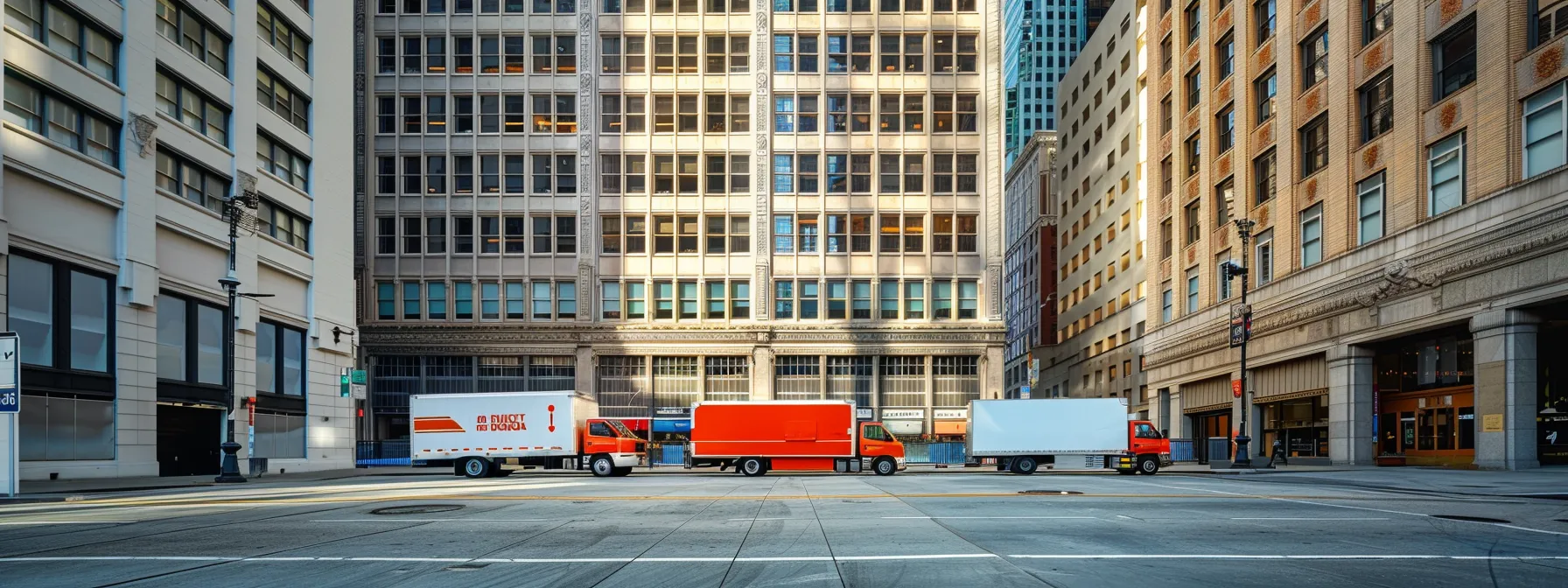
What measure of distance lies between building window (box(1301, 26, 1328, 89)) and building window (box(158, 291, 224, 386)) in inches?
1689

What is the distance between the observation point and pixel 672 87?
6794 cm

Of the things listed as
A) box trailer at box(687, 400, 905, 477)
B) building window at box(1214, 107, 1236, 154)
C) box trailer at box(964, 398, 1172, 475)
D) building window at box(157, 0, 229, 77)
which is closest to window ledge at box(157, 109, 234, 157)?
building window at box(157, 0, 229, 77)

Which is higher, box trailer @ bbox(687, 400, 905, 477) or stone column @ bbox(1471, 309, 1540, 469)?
stone column @ bbox(1471, 309, 1540, 469)

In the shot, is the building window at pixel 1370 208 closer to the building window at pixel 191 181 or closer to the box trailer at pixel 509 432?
the box trailer at pixel 509 432

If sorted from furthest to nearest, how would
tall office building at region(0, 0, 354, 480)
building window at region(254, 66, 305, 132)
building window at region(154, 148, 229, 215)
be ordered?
1. building window at region(254, 66, 305, 132)
2. building window at region(154, 148, 229, 215)
3. tall office building at region(0, 0, 354, 480)

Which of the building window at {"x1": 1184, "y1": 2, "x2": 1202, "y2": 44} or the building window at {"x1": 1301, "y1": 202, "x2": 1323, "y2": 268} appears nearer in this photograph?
the building window at {"x1": 1301, "y1": 202, "x2": 1323, "y2": 268}

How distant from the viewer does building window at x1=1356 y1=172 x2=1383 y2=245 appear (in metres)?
→ 40.7

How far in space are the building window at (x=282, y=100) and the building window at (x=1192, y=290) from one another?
42.6m

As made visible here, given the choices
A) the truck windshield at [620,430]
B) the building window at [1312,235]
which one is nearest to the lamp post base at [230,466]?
the truck windshield at [620,430]

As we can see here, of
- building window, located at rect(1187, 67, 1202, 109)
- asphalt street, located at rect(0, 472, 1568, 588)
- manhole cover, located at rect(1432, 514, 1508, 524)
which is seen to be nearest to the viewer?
asphalt street, located at rect(0, 472, 1568, 588)

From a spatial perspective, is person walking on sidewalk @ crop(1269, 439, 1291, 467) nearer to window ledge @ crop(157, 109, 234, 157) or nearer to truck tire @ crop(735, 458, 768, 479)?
truck tire @ crop(735, 458, 768, 479)

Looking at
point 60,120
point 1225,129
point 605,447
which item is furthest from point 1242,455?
point 60,120

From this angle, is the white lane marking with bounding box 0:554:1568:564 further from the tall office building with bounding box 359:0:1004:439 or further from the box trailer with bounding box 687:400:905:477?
the tall office building with bounding box 359:0:1004:439

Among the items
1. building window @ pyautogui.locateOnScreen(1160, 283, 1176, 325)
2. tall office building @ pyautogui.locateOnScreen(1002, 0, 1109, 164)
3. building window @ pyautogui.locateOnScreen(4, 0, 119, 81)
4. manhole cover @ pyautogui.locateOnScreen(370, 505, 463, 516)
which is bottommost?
manhole cover @ pyautogui.locateOnScreen(370, 505, 463, 516)
